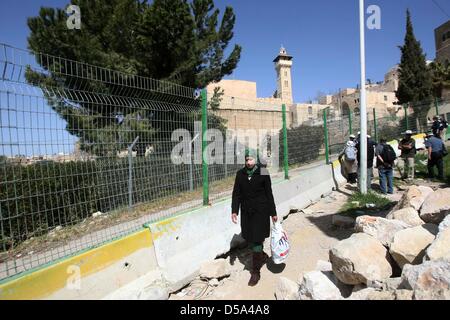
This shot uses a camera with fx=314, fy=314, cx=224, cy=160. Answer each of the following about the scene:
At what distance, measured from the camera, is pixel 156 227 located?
154 inches

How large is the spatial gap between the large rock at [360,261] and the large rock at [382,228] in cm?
33

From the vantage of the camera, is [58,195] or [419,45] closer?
[58,195]

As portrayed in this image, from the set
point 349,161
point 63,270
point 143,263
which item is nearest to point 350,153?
point 349,161

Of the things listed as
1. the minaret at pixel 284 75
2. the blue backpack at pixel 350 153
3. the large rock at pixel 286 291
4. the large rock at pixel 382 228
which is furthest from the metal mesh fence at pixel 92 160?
the minaret at pixel 284 75

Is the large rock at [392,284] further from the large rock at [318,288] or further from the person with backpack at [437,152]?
the person with backpack at [437,152]

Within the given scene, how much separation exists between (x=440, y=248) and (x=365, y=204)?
187 inches

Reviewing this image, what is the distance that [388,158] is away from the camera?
8633 millimetres

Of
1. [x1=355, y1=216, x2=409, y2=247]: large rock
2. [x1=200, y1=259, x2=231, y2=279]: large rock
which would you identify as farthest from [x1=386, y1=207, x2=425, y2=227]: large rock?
[x1=200, y1=259, x2=231, y2=279]: large rock

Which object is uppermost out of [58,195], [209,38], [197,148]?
[209,38]

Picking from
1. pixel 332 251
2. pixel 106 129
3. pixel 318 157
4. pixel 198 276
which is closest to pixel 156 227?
pixel 198 276

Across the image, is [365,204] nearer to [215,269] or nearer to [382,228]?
[382,228]

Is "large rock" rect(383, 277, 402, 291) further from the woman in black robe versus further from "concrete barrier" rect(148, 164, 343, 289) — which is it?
"concrete barrier" rect(148, 164, 343, 289)

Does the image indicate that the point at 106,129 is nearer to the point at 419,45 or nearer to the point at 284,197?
the point at 284,197

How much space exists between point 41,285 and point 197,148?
9.94ft
